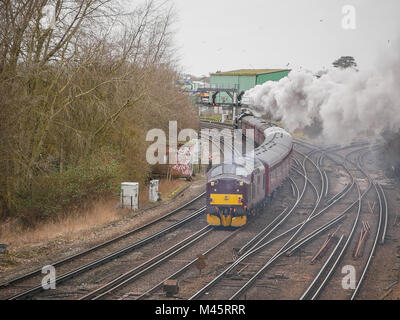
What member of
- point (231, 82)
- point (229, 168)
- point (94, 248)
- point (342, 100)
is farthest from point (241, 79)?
point (94, 248)

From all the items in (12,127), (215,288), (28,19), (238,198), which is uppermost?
(28,19)

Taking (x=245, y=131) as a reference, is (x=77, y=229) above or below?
below

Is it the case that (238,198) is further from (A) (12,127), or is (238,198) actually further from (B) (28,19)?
(B) (28,19)

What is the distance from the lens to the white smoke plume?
25.8 metres

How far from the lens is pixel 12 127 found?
688 inches

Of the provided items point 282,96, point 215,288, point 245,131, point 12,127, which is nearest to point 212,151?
point 245,131

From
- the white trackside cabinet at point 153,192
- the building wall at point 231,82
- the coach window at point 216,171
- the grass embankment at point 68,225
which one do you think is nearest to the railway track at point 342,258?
the coach window at point 216,171

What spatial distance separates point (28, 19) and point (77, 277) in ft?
33.0

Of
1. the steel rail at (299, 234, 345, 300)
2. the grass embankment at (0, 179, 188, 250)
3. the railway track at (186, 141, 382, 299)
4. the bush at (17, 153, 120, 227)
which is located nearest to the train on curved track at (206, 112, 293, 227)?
the railway track at (186, 141, 382, 299)

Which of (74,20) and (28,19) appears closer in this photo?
(28,19)

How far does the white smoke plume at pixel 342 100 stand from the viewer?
25750 mm

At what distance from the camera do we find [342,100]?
30734mm
